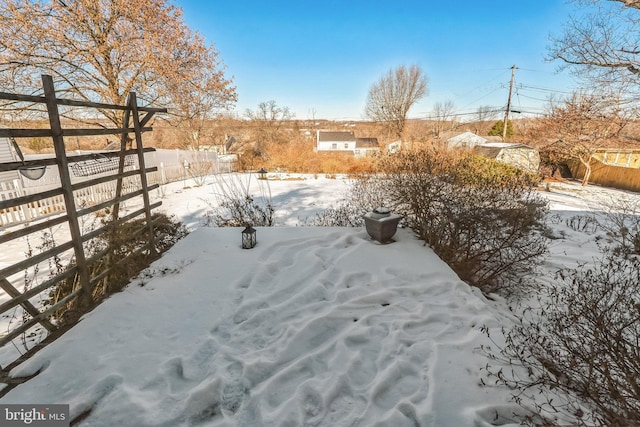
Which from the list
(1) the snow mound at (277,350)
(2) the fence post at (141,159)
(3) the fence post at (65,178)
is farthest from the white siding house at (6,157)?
(1) the snow mound at (277,350)

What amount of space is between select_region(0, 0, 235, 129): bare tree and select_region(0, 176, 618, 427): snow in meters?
7.39

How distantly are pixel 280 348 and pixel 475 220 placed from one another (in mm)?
3299

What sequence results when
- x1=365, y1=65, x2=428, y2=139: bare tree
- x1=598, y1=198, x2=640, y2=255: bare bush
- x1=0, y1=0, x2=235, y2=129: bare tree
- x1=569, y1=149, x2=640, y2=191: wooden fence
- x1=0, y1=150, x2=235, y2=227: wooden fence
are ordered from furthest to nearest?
x1=365, y1=65, x2=428, y2=139: bare tree, x1=569, y1=149, x2=640, y2=191: wooden fence, x1=0, y1=0, x2=235, y2=129: bare tree, x1=0, y1=150, x2=235, y2=227: wooden fence, x1=598, y1=198, x2=640, y2=255: bare bush

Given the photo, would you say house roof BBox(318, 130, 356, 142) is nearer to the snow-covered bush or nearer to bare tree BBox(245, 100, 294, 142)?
bare tree BBox(245, 100, 294, 142)

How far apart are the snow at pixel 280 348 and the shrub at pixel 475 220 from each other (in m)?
0.65

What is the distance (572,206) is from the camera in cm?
934

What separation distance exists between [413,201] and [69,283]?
15.3ft

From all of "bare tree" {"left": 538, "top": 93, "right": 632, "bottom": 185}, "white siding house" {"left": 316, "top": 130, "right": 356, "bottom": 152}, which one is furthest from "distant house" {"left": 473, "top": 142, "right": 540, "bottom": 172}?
"white siding house" {"left": 316, "top": 130, "right": 356, "bottom": 152}

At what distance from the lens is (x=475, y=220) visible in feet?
Answer: 13.1

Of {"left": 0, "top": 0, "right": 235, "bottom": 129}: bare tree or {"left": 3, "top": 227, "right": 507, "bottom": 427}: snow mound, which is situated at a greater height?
{"left": 0, "top": 0, "right": 235, "bottom": 129}: bare tree

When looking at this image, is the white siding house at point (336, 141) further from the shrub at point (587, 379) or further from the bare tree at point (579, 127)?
the shrub at point (587, 379)

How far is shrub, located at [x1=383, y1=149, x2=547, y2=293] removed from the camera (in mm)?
3947

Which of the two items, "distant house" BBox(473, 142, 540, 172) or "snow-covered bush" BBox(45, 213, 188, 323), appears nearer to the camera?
"snow-covered bush" BBox(45, 213, 188, 323)

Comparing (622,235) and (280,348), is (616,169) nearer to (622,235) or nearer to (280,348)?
(622,235)
